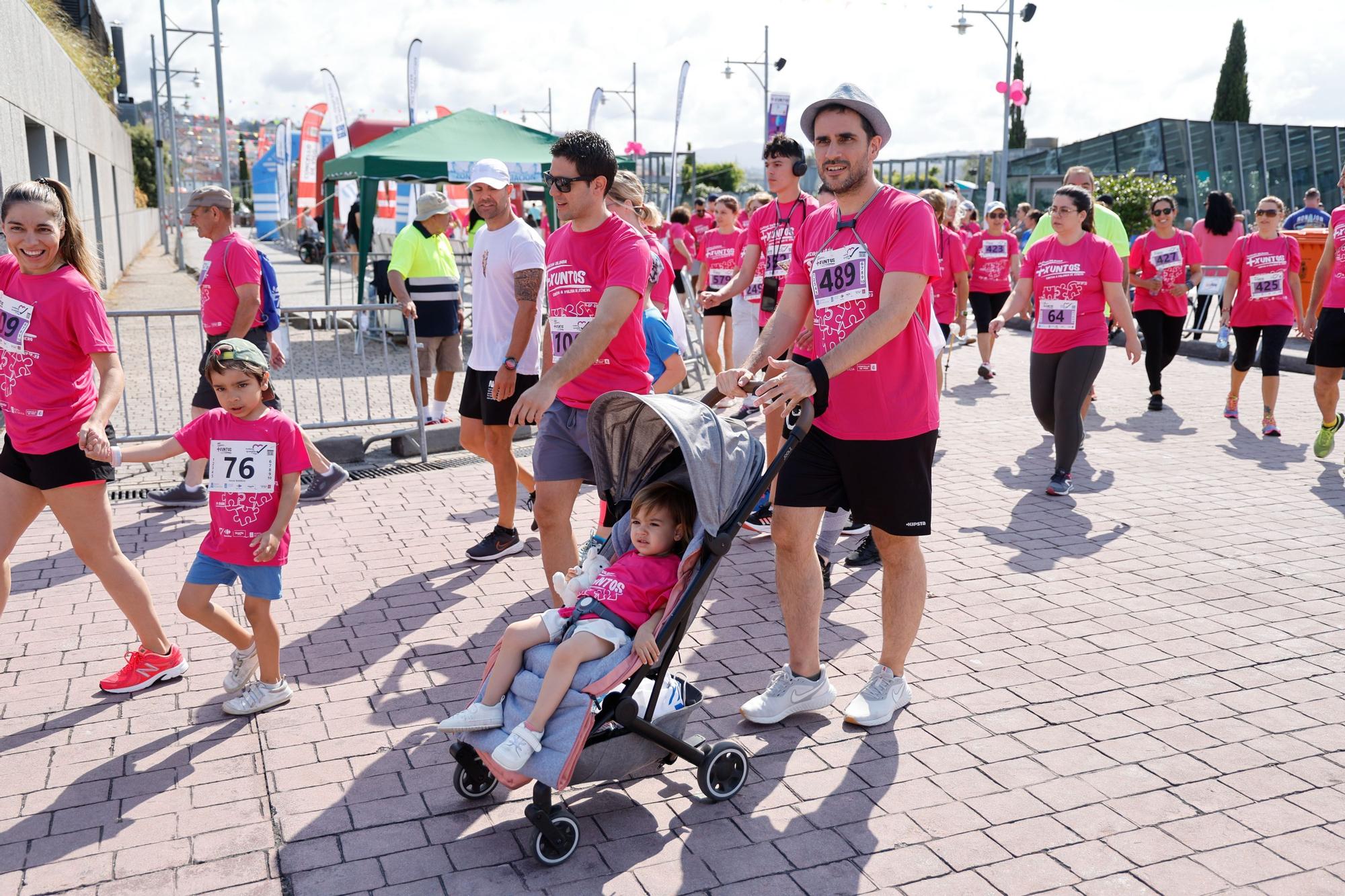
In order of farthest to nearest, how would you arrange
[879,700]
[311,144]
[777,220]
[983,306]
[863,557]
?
[311,144], [983,306], [777,220], [863,557], [879,700]

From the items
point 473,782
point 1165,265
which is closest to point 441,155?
point 1165,265

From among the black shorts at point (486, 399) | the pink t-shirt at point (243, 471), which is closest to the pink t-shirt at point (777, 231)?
the black shorts at point (486, 399)

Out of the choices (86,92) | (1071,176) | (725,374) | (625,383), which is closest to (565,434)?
(625,383)

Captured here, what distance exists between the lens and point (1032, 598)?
544 centimetres

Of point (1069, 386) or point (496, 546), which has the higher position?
point (1069, 386)

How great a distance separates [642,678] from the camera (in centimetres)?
331

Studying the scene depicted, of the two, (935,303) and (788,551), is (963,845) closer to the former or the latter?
(788,551)

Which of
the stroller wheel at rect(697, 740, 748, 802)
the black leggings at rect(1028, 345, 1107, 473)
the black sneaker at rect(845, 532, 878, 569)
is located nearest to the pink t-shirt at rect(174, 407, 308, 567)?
the stroller wheel at rect(697, 740, 748, 802)

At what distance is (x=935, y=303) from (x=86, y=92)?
59.2 ft

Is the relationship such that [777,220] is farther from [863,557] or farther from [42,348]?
[42,348]

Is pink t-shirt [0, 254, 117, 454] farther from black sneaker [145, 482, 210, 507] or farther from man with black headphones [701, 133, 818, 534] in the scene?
man with black headphones [701, 133, 818, 534]

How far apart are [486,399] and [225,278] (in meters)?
1.94

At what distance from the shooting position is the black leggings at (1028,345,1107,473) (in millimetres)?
7332

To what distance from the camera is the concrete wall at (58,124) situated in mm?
11500
